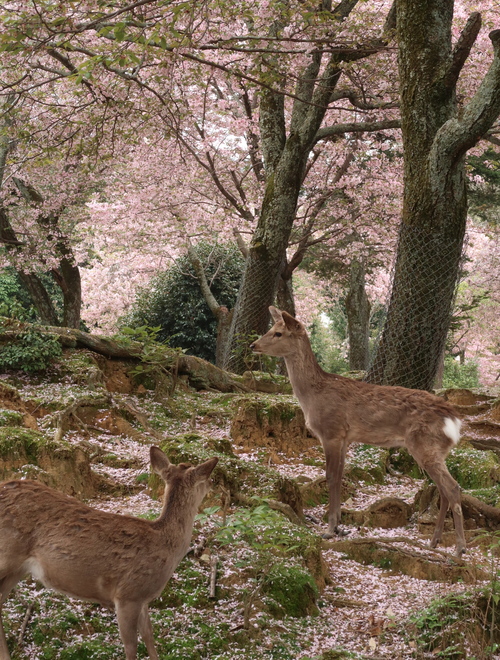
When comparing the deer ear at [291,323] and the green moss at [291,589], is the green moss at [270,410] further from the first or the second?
the green moss at [291,589]

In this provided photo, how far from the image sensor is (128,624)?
10.3ft

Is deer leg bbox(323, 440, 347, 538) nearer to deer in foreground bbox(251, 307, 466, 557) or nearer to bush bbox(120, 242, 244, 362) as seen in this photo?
deer in foreground bbox(251, 307, 466, 557)

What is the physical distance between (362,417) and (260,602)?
1903 millimetres

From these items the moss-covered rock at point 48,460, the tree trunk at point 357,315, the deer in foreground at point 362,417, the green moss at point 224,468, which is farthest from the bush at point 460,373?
the moss-covered rock at point 48,460

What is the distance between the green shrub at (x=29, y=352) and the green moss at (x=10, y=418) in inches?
98.5

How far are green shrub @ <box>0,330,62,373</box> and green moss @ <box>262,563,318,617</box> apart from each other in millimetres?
6024

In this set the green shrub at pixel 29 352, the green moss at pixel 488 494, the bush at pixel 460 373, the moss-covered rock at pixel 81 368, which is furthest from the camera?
the bush at pixel 460 373

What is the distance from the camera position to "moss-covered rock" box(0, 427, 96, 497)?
5.82 metres

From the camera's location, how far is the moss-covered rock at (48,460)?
19.1 ft

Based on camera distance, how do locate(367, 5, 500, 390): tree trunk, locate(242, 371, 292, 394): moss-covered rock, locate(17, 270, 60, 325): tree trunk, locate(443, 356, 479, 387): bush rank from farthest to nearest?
locate(443, 356, 479, 387): bush → locate(17, 270, 60, 325): tree trunk → locate(242, 371, 292, 394): moss-covered rock → locate(367, 5, 500, 390): tree trunk

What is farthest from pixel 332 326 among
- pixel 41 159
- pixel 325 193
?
pixel 41 159

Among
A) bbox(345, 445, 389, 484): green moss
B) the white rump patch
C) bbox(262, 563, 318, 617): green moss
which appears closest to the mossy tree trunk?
bbox(345, 445, 389, 484): green moss

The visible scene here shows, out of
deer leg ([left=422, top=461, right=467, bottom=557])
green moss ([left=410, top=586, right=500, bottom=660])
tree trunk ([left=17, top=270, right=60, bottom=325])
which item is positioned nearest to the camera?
green moss ([left=410, top=586, right=500, bottom=660])

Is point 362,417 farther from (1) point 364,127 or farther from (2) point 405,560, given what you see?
(1) point 364,127
